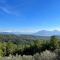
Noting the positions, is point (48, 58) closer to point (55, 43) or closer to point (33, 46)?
point (55, 43)

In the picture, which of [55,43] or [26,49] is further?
[26,49]

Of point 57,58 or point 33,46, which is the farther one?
point 33,46

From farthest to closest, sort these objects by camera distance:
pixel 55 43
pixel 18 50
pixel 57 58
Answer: pixel 18 50 < pixel 55 43 < pixel 57 58

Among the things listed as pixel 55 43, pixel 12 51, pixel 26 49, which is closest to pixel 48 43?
pixel 55 43

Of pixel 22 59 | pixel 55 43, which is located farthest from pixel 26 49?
pixel 22 59

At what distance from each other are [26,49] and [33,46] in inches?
70.8

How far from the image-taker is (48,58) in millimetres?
13797

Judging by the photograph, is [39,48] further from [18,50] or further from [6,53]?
[6,53]

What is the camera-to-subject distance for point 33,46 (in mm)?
40938

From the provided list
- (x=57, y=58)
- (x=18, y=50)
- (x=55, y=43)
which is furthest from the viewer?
(x=18, y=50)

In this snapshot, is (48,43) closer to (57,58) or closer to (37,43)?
(37,43)

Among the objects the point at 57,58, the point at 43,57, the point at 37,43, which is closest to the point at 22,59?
the point at 43,57

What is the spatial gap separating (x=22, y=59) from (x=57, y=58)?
9.38ft

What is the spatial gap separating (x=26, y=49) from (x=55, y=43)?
7.30 meters
